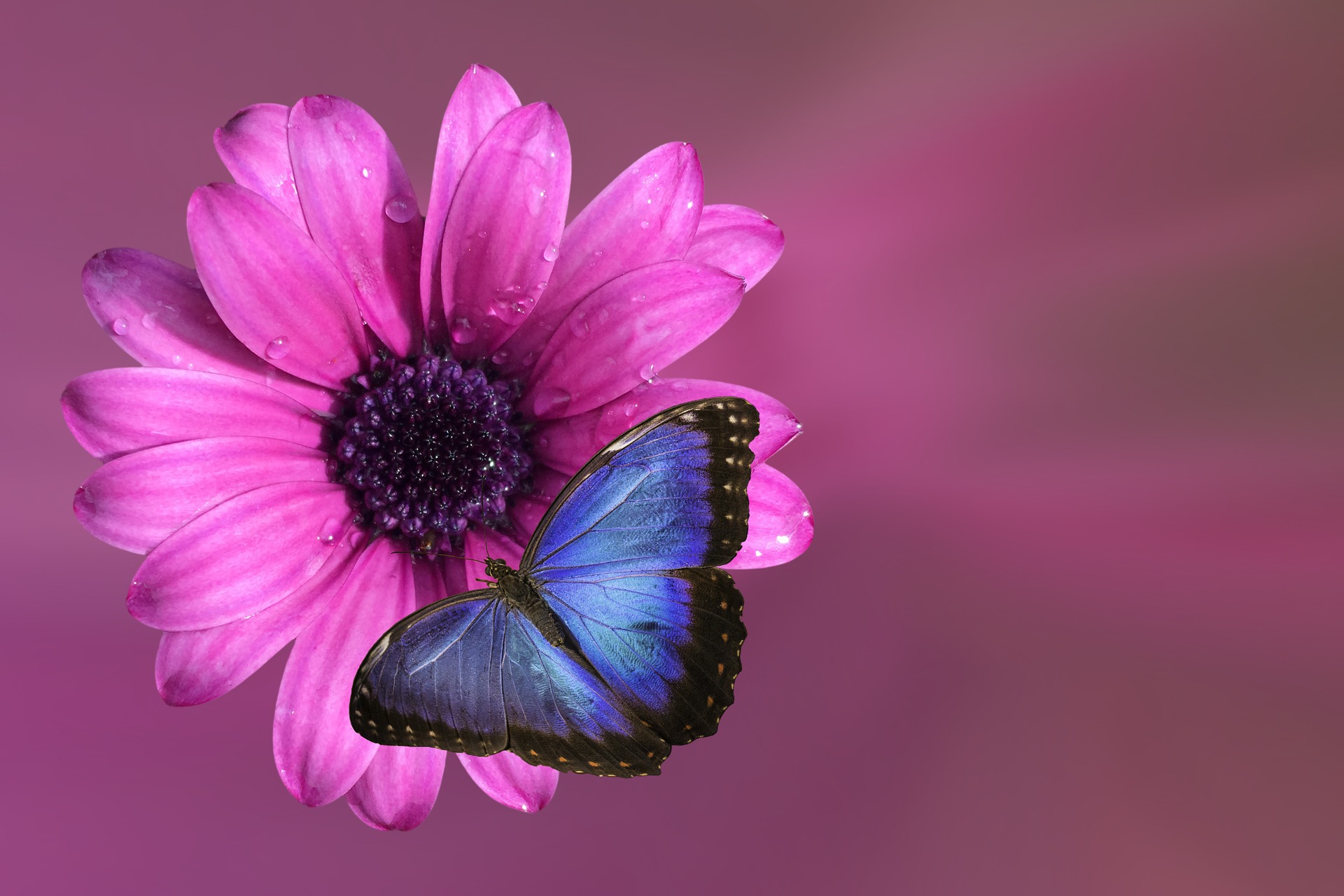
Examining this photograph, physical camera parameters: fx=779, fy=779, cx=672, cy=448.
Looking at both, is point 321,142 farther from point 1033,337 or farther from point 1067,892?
point 1067,892

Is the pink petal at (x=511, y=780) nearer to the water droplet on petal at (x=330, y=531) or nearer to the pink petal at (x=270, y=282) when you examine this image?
the water droplet on petal at (x=330, y=531)

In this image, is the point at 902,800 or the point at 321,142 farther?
the point at 902,800

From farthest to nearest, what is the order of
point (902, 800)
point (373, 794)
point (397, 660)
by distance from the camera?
point (902, 800)
point (373, 794)
point (397, 660)

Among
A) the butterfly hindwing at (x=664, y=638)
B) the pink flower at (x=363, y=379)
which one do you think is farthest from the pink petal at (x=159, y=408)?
the butterfly hindwing at (x=664, y=638)

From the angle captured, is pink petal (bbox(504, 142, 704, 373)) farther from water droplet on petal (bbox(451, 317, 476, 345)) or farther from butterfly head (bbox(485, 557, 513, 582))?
butterfly head (bbox(485, 557, 513, 582))

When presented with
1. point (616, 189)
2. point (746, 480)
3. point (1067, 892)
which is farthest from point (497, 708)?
point (1067, 892)

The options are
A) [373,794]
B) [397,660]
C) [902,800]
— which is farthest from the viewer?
[902,800]

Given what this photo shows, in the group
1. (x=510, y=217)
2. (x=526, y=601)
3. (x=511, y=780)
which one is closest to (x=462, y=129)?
(x=510, y=217)
